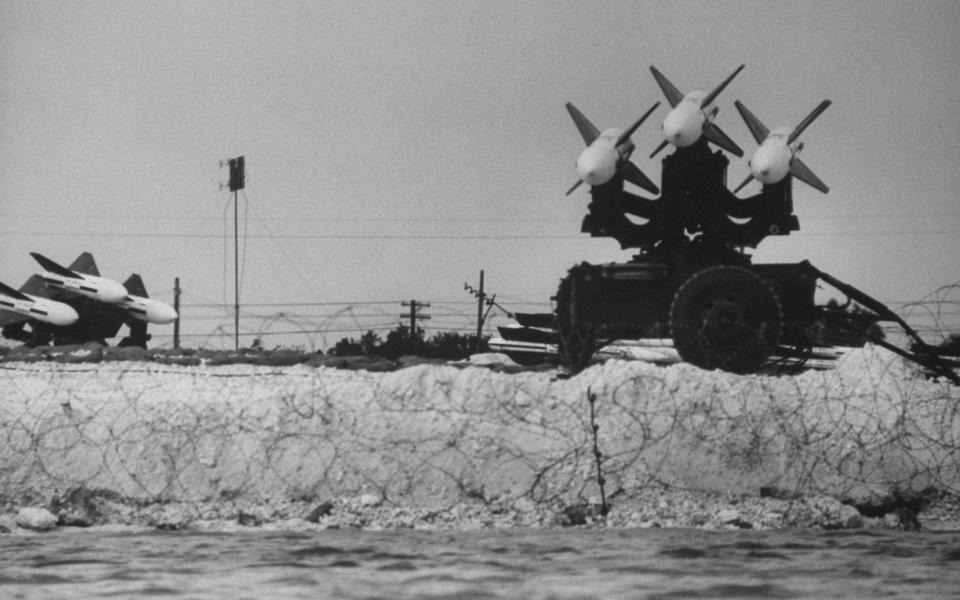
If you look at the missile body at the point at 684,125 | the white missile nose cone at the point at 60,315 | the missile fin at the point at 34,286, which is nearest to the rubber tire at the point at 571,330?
the missile body at the point at 684,125

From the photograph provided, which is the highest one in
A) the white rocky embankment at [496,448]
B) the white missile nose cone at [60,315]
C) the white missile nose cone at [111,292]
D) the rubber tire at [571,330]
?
the white missile nose cone at [111,292]

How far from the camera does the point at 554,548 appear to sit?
42.9 feet

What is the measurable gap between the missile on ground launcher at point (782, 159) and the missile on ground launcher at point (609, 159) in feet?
4.94

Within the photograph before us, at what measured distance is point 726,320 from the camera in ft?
59.6

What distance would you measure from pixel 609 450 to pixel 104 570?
6.28 meters

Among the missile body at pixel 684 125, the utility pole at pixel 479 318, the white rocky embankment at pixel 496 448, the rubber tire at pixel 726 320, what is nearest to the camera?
the white rocky embankment at pixel 496 448

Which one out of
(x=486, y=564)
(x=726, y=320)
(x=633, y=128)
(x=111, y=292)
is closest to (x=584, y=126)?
(x=633, y=128)

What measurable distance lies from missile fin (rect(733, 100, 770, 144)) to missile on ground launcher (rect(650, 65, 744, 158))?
43 cm

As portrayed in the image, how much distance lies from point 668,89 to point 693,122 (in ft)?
4.78

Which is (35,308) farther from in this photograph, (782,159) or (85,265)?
(782,159)

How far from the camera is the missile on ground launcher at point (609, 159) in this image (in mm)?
19797

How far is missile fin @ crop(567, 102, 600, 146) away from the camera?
69.7 feet

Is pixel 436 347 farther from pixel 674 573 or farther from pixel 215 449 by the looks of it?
pixel 674 573

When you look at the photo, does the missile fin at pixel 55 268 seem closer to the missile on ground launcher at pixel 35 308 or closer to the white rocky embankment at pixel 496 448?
the missile on ground launcher at pixel 35 308
